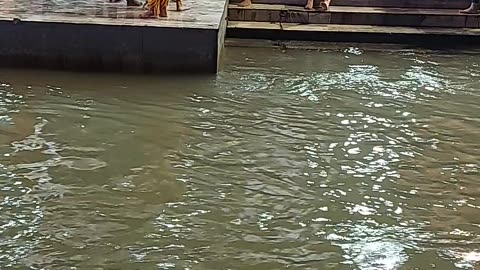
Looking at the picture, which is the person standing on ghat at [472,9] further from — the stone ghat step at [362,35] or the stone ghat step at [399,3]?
the stone ghat step at [362,35]

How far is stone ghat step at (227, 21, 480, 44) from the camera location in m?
7.86

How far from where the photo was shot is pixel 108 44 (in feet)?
20.5

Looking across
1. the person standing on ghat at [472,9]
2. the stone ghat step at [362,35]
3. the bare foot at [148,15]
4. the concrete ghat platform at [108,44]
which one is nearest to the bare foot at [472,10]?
the person standing on ghat at [472,9]

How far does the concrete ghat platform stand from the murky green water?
21 cm

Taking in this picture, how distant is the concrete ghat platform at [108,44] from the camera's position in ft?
20.3

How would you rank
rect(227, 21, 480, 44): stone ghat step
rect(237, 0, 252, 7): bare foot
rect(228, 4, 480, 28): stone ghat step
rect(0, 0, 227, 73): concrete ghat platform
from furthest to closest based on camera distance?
rect(237, 0, 252, 7): bare foot
rect(228, 4, 480, 28): stone ghat step
rect(227, 21, 480, 44): stone ghat step
rect(0, 0, 227, 73): concrete ghat platform

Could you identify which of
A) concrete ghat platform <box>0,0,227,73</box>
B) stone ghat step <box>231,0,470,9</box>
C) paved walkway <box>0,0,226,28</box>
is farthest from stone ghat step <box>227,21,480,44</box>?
concrete ghat platform <box>0,0,227,73</box>

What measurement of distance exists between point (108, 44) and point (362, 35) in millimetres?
3068

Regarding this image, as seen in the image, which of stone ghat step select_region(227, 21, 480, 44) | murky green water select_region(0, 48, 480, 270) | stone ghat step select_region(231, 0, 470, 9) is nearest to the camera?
murky green water select_region(0, 48, 480, 270)

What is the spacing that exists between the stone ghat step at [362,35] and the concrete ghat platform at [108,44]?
160 centimetres

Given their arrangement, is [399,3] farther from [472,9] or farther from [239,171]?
[239,171]

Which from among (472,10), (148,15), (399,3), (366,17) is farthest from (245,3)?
(472,10)

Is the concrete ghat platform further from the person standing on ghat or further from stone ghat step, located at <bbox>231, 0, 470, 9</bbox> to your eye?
the person standing on ghat

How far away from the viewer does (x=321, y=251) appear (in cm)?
327
